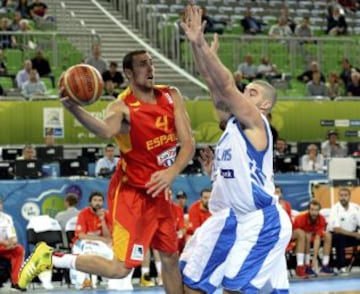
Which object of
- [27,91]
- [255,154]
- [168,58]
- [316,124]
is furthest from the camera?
[168,58]

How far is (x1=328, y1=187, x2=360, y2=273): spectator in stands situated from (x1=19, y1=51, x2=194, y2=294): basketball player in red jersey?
8692mm

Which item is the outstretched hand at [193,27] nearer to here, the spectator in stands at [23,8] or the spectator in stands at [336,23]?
the spectator in stands at [23,8]

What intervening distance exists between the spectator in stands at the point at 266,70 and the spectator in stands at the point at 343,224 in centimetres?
613

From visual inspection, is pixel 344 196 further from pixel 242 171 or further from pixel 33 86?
pixel 242 171

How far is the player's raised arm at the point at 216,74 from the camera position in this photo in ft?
24.6

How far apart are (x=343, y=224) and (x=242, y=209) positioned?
9.70 meters

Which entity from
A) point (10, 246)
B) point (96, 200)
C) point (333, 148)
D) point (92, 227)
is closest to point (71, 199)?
point (96, 200)

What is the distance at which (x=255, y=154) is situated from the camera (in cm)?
788

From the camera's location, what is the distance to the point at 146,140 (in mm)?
8938

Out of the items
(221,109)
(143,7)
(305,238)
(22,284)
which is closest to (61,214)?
(305,238)

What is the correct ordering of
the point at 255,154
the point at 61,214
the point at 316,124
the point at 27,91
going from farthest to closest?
1. the point at 316,124
2. the point at 27,91
3. the point at 61,214
4. the point at 255,154

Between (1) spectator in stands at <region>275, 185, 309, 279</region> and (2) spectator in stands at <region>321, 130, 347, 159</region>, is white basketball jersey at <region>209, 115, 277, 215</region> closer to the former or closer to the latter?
(1) spectator in stands at <region>275, 185, 309, 279</region>

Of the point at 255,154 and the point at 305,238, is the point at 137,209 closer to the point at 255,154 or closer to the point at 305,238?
the point at 255,154

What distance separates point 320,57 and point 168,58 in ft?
11.9
